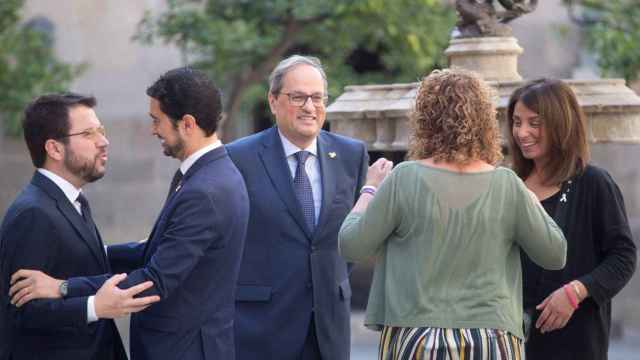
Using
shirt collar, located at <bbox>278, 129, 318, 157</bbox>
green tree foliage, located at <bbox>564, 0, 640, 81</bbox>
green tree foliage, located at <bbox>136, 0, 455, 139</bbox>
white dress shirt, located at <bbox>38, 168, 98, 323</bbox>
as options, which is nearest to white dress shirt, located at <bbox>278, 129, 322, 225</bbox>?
shirt collar, located at <bbox>278, 129, 318, 157</bbox>

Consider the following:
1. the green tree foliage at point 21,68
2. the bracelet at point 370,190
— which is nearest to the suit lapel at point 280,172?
the bracelet at point 370,190

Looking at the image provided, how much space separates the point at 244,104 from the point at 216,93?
10.0 meters

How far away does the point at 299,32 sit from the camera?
40.8ft

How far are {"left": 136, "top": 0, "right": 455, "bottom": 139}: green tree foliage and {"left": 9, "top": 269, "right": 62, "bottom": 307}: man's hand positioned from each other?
6.97 metres

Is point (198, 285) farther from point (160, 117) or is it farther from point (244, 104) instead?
point (244, 104)

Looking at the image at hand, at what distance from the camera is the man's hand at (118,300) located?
4.63 meters

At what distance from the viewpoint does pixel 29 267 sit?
478 centimetres

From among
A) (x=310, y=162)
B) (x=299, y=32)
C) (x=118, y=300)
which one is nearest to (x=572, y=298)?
(x=310, y=162)

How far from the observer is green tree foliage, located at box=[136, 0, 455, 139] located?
11.9m

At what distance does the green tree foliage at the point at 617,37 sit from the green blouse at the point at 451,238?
700 centimetres

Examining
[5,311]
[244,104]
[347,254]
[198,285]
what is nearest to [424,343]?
[347,254]

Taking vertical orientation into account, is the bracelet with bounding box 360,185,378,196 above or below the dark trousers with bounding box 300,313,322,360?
above

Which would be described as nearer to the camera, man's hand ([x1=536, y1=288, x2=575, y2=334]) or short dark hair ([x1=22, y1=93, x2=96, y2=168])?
short dark hair ([x1=22, y1=93, x2=96, y2=168])

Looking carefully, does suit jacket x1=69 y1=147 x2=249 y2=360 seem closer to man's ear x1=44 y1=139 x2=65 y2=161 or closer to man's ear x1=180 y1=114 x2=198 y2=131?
man's ear x1=180 y1=114 x2=198 y2=131
